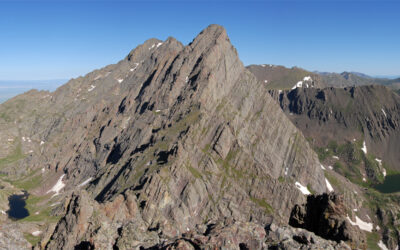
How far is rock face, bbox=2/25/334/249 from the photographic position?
91.2 metres

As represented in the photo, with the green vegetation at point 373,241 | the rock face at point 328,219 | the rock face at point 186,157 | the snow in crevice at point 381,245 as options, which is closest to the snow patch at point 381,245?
the snow in crevice at point 381,245

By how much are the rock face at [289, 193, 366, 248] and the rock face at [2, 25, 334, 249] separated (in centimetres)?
1620

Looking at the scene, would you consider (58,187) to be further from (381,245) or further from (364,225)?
(381,245)

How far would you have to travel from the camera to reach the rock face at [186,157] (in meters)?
91.2

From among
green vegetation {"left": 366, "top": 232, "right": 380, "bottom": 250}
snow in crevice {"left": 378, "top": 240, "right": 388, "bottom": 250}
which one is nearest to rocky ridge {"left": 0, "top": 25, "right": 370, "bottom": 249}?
green vegetation {"left": 366, "top": 232, "right": 380, "bottom": 250}

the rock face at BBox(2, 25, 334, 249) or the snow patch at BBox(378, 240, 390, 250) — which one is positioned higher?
the rock face at BBox(2, 25, 334, 249)

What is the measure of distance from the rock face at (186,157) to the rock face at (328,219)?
16.2 meters

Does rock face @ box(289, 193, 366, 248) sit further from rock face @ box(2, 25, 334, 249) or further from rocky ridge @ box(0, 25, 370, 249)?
rock face @ box(2, 25, 334, 249)

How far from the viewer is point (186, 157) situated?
117 metres

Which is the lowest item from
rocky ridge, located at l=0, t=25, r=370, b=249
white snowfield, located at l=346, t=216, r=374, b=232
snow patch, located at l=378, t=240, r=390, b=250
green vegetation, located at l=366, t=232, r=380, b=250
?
snow patch, located at l=378, t=240, r=390, b=250

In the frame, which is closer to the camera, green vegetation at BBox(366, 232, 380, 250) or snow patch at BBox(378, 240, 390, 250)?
green vegetation at BBox(366, 232, 380, 250)

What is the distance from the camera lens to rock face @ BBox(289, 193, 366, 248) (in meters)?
35.2

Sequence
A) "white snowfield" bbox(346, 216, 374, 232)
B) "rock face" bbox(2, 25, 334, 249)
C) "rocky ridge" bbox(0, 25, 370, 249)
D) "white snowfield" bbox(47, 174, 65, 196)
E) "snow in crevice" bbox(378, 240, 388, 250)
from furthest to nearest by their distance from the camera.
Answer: "white snowfield" bbox(47, 174, 65, 196), "white snowfield" bbox(346, 216, 374, 232), "snow in crevice" bbox(378, 240, 388, 250), "rock face" bbox(2, 25, 334, 249), "rocky ridge" bbox(0, 25, 370, 249)

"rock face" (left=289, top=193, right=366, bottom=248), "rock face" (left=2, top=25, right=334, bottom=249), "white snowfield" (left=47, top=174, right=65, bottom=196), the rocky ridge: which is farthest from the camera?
"white snowfield" (left=47, top=174, right=65, bottom=196)
